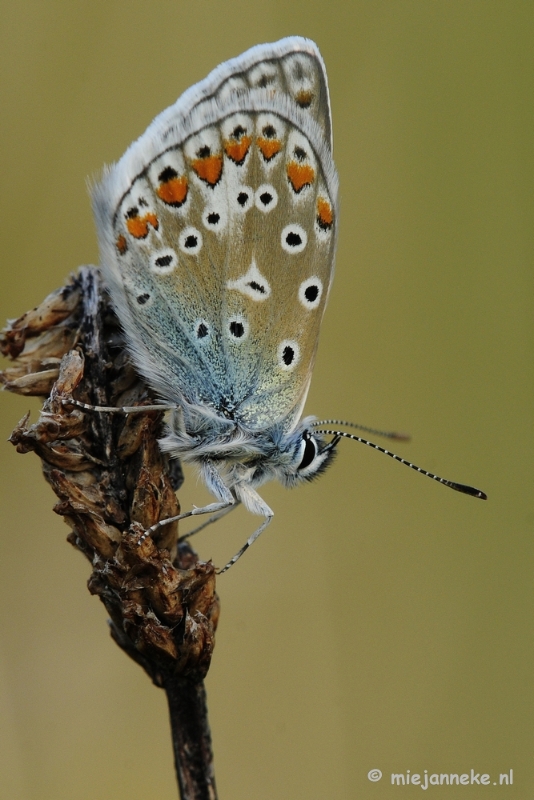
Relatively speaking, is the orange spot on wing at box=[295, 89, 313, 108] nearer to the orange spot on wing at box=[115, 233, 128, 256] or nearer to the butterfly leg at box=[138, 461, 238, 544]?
the orange spot on wing at box=[115, 233, 128, 256]

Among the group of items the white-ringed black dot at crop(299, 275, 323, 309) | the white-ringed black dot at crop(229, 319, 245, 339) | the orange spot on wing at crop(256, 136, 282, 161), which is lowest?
the white-ringed black dot at crop(229, 319, 245, 339)

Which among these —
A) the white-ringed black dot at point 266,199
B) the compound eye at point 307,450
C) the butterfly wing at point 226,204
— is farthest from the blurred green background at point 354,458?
the compound eye at point 307,450

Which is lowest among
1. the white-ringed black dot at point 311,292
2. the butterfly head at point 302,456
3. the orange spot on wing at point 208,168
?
the butterfly head at point 302,456

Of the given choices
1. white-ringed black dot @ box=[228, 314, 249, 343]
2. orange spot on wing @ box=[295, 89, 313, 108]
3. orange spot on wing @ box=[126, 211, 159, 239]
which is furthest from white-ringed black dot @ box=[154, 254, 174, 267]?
orange spot on wing @ box=[295, 89, 313, 108]

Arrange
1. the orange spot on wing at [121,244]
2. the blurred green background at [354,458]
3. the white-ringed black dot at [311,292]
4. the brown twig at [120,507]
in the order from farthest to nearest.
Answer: the blurred green background at [354,458]
the white-ringed black dot at [311,292]
the orange spot on wing at [121,244]
the brown twig at [120,507]

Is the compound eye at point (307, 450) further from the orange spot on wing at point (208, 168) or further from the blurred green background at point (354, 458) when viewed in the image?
the blurred green background at point (354, 458)
